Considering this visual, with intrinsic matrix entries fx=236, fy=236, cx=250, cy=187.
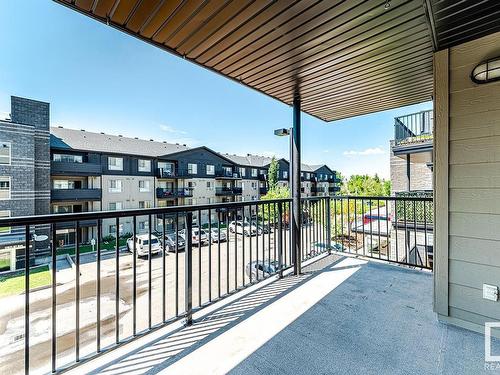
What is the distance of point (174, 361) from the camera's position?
1.41 meters

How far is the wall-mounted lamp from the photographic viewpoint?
1619mm

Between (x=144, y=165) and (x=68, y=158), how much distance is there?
4.48 meters

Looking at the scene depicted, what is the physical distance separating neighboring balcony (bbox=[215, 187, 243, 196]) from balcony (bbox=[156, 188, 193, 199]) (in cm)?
296

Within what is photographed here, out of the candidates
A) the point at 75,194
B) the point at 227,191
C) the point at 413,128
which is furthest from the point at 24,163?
the point at 413,128

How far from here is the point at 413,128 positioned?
6.83m

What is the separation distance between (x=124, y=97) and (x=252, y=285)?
15.9 meters

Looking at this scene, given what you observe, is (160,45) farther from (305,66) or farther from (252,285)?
(252,285)

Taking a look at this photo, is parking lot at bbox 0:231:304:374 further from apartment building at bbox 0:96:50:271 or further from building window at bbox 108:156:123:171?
building window at bbox 108:156:123:171

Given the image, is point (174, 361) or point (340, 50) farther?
point (340, 50)

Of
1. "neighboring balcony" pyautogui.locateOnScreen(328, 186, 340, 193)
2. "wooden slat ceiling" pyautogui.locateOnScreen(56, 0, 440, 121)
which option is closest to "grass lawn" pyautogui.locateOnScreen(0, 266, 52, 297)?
"wooden slat ceiling" pyautogui.locateOnScreen(56, 0, 440, 121)

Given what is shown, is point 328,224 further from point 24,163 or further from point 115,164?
point 115,164

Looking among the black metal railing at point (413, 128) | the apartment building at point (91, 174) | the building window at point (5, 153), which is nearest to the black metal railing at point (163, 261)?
the black metal railing at point (413, 128)

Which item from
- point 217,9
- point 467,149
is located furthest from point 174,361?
point 467,149

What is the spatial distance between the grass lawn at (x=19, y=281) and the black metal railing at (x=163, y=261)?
0.29ft
